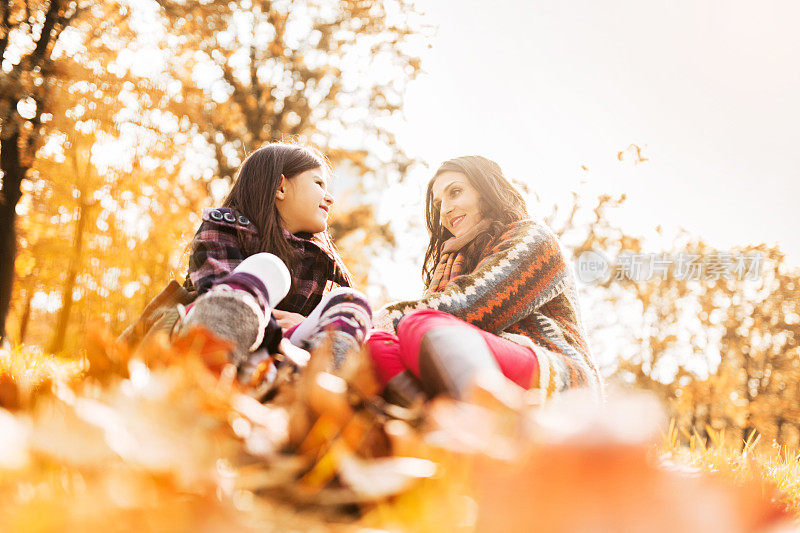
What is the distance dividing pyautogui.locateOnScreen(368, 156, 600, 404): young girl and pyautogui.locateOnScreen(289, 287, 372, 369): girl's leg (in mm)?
139

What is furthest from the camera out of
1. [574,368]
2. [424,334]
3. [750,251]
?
[750,251]

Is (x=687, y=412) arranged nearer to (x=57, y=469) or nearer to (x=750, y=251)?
(x=750, y=251)

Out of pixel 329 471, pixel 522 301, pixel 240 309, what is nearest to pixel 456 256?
pixel 522 301

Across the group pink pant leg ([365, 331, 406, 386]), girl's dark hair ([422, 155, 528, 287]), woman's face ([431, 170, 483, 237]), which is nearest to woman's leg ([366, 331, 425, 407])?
pink pant leg ([365, 331, 406, 386])

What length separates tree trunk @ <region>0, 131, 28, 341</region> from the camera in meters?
7.61

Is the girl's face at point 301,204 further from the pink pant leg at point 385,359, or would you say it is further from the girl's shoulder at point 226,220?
the pink pant leg at point 385,359

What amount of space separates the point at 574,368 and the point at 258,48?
33.0 feet

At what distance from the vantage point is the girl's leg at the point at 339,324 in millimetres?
1463

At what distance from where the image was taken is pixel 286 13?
10.4 meters

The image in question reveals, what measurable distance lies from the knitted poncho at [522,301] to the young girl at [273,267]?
19.3 inches

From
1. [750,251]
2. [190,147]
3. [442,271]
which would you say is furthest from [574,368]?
[750,251]

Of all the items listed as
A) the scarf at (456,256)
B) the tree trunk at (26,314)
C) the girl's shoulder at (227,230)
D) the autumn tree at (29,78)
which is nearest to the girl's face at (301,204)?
the girl's shoulder at (227,230)

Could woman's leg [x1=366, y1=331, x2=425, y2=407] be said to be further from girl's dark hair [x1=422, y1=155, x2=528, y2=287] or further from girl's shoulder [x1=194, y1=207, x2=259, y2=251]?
girl's dark hair [x1=422, y1=155, x2=528, y2=287]

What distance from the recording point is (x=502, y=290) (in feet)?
7.11
